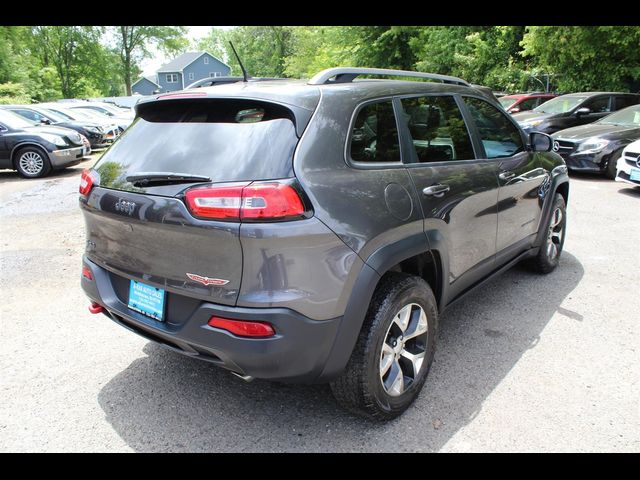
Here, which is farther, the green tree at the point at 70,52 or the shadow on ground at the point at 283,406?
the green tree at the point at 70,52

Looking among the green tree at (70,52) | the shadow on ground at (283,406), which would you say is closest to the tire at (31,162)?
the shadow on ground at (283,406)

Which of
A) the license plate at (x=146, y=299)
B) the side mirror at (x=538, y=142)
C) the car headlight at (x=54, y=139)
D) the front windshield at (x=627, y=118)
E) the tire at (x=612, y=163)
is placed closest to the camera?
the license plate at (x=146, y=299)

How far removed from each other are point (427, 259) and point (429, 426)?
0.91 meters

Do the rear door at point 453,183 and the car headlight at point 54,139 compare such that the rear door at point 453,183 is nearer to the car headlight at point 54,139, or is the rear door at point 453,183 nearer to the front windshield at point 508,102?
the car headlight at point 54,139

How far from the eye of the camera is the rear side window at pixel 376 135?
8.01ft

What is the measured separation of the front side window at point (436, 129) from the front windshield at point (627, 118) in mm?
8873

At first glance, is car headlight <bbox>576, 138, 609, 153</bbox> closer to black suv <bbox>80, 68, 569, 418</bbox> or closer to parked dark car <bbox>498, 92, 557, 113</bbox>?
parked dark car <bbox>498, 92, 557, 113</bbox>

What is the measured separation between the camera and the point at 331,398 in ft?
9.27

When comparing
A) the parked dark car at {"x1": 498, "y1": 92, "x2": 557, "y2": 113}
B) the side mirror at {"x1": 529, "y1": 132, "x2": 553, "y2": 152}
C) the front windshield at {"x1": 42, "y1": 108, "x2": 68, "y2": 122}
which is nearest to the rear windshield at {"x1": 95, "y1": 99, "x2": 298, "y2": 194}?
the side mirror at {"x1": 529, "y1": 132, "x2": 553, "y2": 152}

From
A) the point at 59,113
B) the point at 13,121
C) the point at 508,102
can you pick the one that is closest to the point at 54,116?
the point at 59,113

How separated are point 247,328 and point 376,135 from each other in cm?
121

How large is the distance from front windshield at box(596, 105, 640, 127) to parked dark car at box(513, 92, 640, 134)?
160cm

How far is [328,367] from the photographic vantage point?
2.24 meters

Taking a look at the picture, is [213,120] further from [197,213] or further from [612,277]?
[612,277]
